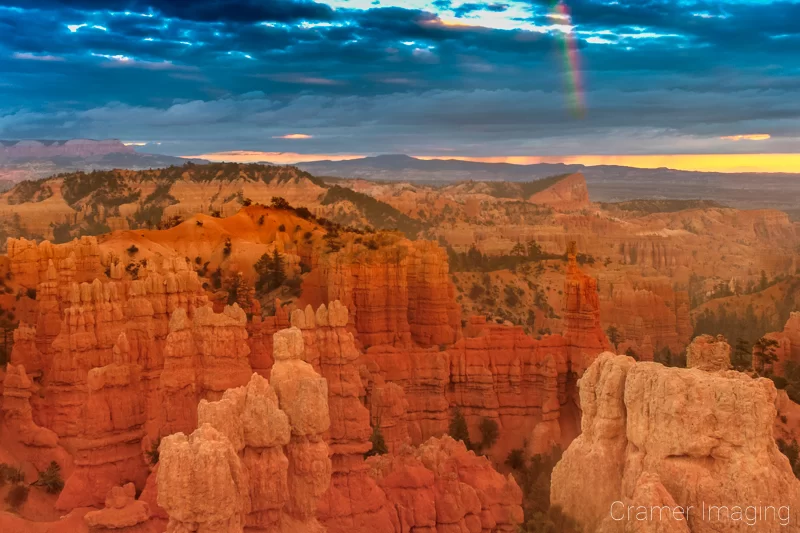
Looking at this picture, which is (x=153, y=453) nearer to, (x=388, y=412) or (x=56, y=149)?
(x=388, y=412)

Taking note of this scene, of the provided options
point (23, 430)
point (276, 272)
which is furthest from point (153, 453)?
point (276, 272)

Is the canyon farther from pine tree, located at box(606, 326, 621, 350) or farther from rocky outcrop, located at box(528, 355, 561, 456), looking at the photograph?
pine tree, located at box(606, 326, 621, 350)

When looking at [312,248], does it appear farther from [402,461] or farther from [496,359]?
[402,461]

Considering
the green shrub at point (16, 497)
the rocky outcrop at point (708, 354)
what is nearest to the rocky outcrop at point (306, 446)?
the green shrub at point (16, 497)

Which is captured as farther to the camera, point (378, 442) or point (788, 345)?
point (788, 345)

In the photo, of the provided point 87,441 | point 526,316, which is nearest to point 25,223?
point 526,316

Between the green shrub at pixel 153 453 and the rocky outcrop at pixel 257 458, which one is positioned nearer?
the rocky outcrop at pixel 257 458

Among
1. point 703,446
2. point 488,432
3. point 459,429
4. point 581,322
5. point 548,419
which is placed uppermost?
point 703,446

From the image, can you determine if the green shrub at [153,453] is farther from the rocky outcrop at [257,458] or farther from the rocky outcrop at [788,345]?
the rocky outcrop at [788,345]
